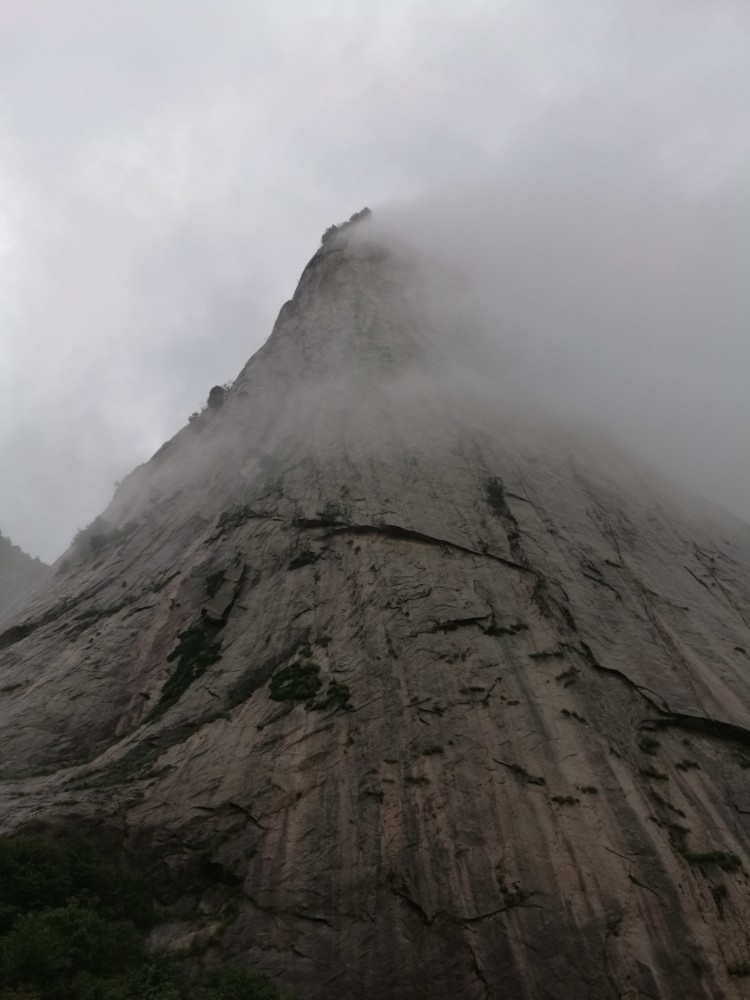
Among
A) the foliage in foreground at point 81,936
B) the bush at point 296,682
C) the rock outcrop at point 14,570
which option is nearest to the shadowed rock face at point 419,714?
the bush at point 296,682

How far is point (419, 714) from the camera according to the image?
60.8 feet

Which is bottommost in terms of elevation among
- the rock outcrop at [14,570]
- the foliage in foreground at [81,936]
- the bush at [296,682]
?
the foliage in foreground at [81,936]

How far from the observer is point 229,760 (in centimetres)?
1845

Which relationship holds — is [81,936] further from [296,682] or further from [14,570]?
[14,570]

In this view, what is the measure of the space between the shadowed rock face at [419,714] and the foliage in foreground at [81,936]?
709 mm

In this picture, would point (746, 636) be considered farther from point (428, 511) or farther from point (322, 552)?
point (322, 552)

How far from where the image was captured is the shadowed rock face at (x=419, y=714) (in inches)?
565

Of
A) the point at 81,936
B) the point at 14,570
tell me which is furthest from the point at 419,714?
the point at 14,570

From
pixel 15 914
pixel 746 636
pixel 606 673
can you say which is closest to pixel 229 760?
pixel 15 914

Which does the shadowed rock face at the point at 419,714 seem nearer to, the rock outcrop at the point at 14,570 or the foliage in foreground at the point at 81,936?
the foliage in foreground at the point at 81,936

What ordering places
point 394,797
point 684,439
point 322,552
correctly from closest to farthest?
point 394,797 < point 322,552 < point 684,439

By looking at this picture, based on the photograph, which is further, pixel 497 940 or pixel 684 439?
pixel 684 439

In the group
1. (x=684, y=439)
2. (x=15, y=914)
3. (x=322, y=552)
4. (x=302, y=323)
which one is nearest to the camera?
(x=15, y=914)

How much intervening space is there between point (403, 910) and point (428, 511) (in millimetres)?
14388
